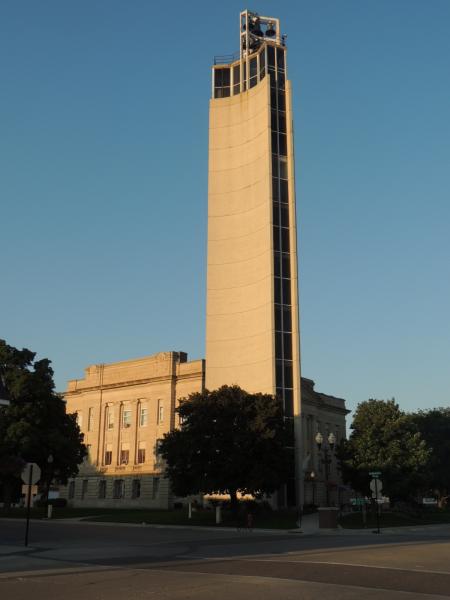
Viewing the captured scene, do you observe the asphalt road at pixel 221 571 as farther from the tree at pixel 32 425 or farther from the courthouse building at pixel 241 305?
the courthouse building at pixel 241 305

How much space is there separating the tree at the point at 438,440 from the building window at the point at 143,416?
122 ft

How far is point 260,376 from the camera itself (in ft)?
233

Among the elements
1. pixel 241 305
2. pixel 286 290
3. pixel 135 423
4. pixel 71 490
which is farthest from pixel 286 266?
pixel 71 490

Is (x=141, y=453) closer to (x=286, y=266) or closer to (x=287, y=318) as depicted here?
(x=287, y=318)

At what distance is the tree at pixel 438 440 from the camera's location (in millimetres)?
96500

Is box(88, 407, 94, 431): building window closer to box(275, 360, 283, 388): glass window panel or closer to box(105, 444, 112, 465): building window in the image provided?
box(105, 444, 112, 465): building window

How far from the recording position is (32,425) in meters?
59.3

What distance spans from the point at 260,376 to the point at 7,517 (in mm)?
28477

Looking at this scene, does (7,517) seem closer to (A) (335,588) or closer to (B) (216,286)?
(B) (216,286)

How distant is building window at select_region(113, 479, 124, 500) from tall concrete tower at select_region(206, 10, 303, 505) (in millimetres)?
25110

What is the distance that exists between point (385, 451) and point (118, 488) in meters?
42.5

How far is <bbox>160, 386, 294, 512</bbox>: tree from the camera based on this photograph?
175 ft

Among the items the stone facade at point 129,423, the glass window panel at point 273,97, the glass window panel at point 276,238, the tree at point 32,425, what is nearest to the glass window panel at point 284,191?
the glass window panel at point 276,238

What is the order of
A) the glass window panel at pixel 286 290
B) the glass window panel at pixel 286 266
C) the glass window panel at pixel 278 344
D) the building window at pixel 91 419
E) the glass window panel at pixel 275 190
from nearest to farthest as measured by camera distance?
the glass window panel at pixel 278 344, the glass window panel at pixel 286 290, the glass window panel at pixel 286 266, the glass window panel at pixel 275 190, the building window at pixel 91 419
